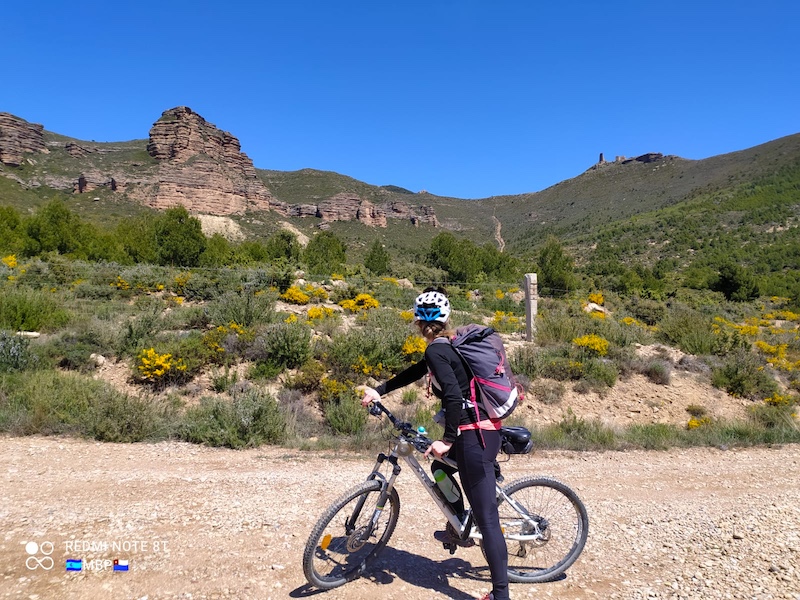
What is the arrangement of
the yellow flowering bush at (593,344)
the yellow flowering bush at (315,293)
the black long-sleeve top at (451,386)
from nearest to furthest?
the black long-sleeve top at (451,386) < the yellow flowering bush at (593,344) < the yellow flowering bush at (315,293)

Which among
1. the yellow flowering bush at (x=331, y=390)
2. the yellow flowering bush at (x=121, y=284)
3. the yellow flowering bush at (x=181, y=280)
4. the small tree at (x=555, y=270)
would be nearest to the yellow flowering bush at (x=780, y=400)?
the yellow flowering bush at (x=331, y=390)

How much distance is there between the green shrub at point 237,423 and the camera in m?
6.06

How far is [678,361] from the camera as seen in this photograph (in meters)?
10.8

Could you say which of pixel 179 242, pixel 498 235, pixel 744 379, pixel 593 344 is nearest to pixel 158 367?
pixel 593 344

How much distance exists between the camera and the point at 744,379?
9875 millimetres

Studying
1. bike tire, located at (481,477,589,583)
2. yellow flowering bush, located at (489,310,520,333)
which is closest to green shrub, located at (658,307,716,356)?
yellow flowering bush, located at (489,310,520,333)

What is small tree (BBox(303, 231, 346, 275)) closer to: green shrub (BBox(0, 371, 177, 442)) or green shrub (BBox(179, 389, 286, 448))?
green shrub (BBox(0, 371, 177, 442))

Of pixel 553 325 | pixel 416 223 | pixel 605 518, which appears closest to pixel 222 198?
pixel 416 223

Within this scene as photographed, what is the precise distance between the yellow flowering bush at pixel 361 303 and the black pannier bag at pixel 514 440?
35.3 ft

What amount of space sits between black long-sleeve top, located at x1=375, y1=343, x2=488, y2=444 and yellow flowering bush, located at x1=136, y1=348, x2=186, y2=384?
667cm

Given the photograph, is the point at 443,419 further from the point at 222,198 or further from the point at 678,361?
the point at 222,198

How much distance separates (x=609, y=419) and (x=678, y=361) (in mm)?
3305

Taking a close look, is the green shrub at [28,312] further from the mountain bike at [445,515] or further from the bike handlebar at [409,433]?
the bike handlebar at [409,433]

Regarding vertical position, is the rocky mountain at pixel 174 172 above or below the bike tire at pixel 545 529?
above
